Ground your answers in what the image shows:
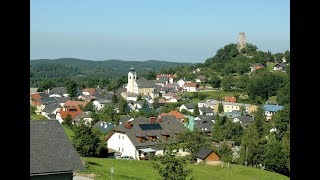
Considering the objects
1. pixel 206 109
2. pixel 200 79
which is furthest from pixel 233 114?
pixel 200 79

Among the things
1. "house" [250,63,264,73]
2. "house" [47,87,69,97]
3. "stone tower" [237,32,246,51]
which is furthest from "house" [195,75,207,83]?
"house" [47,87,69,97]

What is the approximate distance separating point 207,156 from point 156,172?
409 cm

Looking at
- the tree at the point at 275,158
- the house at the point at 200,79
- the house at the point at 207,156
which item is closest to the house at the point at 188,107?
the house at the point at 200,79

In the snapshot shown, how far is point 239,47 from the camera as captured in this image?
65.4 metres

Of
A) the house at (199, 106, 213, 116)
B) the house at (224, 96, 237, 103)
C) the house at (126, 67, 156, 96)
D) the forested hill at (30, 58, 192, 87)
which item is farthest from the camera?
the forested hill at (30, 58, 192, 87)

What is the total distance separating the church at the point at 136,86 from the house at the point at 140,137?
2825 cm

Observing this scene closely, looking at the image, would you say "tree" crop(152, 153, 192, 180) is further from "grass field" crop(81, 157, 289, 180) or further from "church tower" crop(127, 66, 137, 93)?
"church tower" crop(127, 66, 137, 93)

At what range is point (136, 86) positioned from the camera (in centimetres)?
5603

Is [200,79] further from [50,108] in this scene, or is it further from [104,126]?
[104,126]

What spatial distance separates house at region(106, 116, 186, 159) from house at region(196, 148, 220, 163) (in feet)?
8.19

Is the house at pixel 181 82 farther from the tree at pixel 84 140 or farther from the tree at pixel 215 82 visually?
the tree at pixel 84 140

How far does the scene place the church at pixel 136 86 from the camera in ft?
179

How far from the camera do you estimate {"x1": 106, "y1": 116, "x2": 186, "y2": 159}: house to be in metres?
23.4
